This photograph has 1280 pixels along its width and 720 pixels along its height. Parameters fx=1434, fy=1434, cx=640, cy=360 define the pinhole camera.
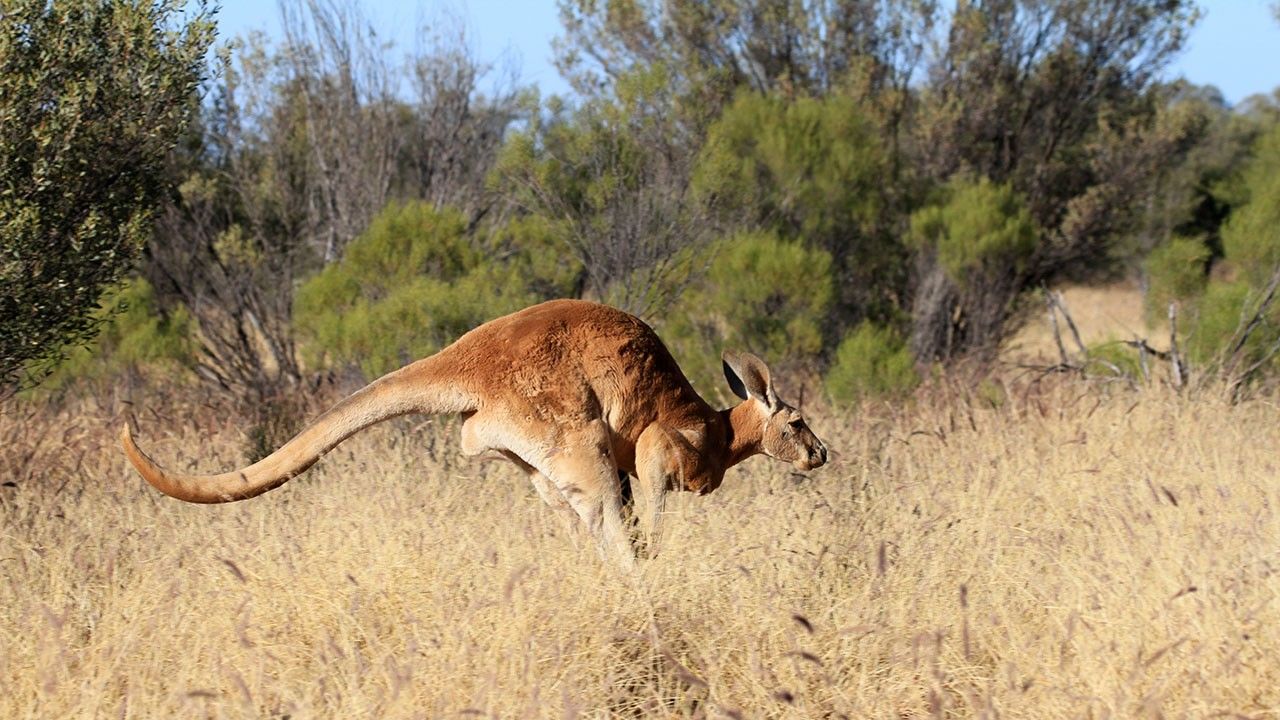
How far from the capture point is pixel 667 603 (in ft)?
14.7

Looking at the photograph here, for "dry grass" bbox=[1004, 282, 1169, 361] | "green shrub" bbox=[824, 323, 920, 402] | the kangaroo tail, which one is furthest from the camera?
"dry grass" bbox=[1004, 282, 1169, 361]

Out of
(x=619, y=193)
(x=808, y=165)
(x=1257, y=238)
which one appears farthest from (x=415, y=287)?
(x=1257, y=238)

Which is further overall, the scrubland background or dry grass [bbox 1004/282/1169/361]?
dry grass [bbox 1004/282/1169/361]

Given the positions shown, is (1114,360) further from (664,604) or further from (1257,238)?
(664,604)

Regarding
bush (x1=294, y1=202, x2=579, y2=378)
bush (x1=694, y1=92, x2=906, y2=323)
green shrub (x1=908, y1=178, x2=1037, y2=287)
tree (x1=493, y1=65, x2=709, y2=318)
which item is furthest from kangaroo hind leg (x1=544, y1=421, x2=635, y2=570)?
green shrub (x1=908, y1=178, x2=1037, y2=287)

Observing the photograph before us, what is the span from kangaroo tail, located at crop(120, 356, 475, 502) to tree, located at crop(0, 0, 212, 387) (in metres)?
1.96

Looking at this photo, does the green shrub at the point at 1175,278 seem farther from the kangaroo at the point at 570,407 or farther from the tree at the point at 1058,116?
the kangaroo at the point at 570,407

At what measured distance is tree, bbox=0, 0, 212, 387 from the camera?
237 inches

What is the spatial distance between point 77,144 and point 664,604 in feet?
11.7

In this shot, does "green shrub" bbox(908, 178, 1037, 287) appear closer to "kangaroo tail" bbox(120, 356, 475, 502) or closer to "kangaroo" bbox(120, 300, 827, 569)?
"kangaroo" bbox(120, 300, 827, 569)

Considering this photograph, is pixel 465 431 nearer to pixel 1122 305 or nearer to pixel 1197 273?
pixel 1197 273

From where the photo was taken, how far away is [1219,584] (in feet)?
14.4

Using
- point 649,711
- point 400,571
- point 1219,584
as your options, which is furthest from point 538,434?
point 1219,584

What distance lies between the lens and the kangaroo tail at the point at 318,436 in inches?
176
